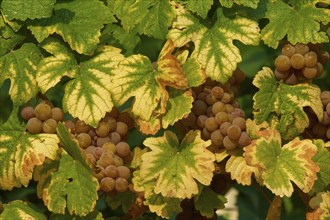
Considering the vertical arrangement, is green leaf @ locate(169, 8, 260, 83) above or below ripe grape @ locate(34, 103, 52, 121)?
above

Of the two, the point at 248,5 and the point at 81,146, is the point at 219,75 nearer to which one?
the point at 248,5

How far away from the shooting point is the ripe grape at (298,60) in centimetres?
160

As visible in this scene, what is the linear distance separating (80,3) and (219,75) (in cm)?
32

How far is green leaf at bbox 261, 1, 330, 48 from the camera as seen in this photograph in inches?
62.4

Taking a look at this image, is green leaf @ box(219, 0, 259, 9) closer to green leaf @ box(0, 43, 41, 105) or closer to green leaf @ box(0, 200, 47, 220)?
green leaf @ box(0, 43, 41, 105)

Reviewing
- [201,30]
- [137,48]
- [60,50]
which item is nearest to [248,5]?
[201,30]

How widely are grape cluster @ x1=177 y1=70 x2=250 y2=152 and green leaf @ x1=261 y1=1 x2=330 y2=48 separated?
13 cm

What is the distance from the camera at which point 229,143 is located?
1561 millimetres

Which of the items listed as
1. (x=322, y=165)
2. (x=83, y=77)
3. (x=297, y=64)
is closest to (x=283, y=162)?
(x=322, y=165)

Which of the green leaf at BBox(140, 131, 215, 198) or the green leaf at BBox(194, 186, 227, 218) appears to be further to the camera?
the green leaf at BBox(194, 186, 227, 218)

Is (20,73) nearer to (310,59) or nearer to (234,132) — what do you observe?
(234,132)

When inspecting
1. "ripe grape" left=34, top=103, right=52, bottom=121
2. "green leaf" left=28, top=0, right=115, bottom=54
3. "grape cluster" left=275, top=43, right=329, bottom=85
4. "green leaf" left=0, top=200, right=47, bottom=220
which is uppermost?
"green leaf" left=28, top=0, right=115, bottom=54

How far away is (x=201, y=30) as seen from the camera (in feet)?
5.31

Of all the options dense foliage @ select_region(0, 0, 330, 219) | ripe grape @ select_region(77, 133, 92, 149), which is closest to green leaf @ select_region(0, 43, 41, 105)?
dense foliage @ select_region(0, 0, 330, 219)
